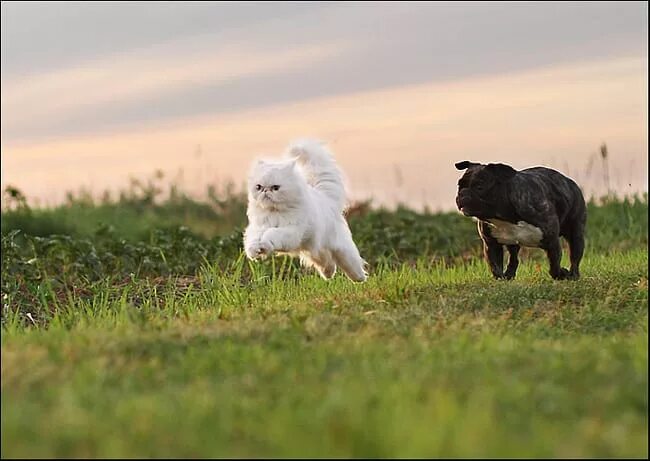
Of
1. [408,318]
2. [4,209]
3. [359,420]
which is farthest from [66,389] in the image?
[4,209]

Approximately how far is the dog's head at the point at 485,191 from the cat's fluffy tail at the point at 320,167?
1.40 m

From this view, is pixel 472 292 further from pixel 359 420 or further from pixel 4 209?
pixel 4 209

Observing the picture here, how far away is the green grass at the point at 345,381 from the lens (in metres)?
4.33

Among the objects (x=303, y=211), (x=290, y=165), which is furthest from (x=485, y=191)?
(x=290, y=165)

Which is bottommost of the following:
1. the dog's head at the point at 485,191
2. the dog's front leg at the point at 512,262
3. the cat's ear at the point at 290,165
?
the dog's front leg at the point at 512,262

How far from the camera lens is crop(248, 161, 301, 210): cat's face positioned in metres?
8.59

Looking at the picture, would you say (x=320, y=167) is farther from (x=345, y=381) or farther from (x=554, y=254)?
(x=345, y=381)

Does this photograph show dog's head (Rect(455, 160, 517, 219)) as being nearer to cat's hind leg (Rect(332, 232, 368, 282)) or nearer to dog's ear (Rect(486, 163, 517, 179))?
dog's ear (Rect(486, 163, 517, 179))

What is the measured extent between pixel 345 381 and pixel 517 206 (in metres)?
3.84

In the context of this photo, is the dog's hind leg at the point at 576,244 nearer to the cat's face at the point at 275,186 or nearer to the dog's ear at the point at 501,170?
the dog's ear at the point at 501,170

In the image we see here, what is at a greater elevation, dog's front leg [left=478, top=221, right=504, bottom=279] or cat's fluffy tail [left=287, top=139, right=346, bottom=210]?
cat's fluffy tail [left=287, top=139, right=346, bottom=210]

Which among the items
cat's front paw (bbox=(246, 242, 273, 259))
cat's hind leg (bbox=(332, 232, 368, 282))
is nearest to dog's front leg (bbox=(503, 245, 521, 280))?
cat's hind leg (bbox=(332, 232, 368, 282))

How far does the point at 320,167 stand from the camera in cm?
962

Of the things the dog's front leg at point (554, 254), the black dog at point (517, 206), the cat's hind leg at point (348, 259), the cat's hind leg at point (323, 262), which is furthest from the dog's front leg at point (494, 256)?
the cat's hind leg at point (323, 262)
